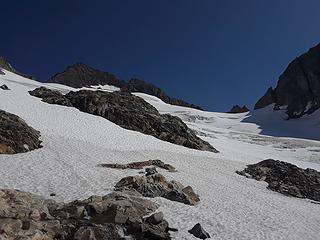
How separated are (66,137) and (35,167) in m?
10.7

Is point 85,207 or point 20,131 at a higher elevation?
point 20,131

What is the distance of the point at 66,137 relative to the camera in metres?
38.2

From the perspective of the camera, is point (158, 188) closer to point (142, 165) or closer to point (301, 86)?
point (142, 165)

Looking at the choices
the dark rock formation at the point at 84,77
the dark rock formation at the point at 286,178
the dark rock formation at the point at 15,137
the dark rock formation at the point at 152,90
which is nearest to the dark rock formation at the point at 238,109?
the dark rock formation at the point at 152,90

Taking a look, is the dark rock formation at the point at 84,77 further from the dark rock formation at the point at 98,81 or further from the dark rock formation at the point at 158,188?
the dark rock formation at the point at 158,188

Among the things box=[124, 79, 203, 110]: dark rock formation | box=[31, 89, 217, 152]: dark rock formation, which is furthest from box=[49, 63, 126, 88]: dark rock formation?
box=[31, 89, 217, 152]: dark rock formation

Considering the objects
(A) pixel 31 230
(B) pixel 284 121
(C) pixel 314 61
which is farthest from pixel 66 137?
(C) pixel 314 61

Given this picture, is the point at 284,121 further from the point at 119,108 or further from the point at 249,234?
the point at 249,234

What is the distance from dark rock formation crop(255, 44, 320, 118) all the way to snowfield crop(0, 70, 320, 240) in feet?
215

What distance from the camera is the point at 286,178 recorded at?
A: 37.0 metres

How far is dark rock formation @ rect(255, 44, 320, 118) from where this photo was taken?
392ft

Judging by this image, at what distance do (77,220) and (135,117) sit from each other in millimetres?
34233

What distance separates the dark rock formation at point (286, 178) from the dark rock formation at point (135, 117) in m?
9.20

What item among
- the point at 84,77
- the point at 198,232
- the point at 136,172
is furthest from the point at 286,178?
the point at 84,77
